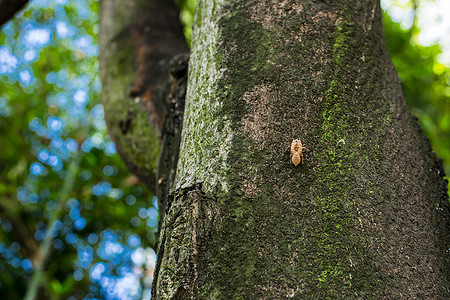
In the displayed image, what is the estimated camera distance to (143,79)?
1980 millimetres

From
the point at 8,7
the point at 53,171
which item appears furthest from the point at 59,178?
the point at 8,7

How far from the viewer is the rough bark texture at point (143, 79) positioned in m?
1.74

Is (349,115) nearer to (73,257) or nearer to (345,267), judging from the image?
(345,267)

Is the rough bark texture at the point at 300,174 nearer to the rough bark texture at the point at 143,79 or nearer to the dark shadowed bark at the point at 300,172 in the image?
the dark shadowed bark at the point at 300,172

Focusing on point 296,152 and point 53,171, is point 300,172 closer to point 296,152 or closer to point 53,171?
point 296,152

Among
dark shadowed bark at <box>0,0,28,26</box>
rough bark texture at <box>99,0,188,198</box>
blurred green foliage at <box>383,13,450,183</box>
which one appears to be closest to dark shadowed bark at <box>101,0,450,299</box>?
rough bark texture at <box>99,0,188,198</box>

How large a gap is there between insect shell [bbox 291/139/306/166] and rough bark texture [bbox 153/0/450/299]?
0.07ft

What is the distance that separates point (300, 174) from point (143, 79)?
4.03 feet

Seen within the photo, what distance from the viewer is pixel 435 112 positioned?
15.6 feet

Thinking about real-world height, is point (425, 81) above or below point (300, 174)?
above

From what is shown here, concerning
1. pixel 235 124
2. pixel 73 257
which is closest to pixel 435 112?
pixel 235 124

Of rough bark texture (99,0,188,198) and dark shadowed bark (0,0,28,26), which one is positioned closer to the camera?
rough bark texture (99,0,188,198)

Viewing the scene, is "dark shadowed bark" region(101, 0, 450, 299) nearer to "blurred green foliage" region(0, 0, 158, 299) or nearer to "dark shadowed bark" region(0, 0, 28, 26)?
"dark shadowed bark" region(0, 0, 28, 26)

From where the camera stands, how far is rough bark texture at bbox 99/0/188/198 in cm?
174
